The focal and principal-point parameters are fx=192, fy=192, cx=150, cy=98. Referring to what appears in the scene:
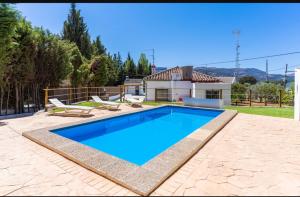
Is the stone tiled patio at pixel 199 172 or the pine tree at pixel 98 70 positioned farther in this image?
the pine tree at pixel 98 70

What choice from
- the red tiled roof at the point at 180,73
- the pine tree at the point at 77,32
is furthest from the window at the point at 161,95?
the pine tree at the point at 77,32

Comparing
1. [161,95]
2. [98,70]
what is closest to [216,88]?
[161,95]

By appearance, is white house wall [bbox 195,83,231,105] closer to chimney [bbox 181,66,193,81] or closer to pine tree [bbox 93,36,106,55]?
chimney [bbox 181,66,193,81]

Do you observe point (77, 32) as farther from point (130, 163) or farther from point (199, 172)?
point (199, 172)

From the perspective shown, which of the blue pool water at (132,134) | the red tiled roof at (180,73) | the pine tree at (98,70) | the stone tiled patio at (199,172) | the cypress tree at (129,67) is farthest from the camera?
the cypress tree at (129,67)

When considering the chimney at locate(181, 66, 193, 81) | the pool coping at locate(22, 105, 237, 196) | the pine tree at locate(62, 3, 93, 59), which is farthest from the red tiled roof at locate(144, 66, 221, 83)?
the pool coping at locate(22, 105, 237, 196)

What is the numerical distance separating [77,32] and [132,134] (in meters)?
30.5

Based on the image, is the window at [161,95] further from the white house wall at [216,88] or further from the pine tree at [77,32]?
the pine tree at [77,32]

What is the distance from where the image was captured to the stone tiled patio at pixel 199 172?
3125 mm

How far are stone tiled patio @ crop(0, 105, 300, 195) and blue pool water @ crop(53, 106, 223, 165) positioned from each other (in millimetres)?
1445

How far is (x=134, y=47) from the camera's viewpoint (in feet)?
163

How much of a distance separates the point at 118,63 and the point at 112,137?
140ft

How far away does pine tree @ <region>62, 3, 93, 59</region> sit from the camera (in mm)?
32500

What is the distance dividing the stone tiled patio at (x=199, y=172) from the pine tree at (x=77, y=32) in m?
29.3
